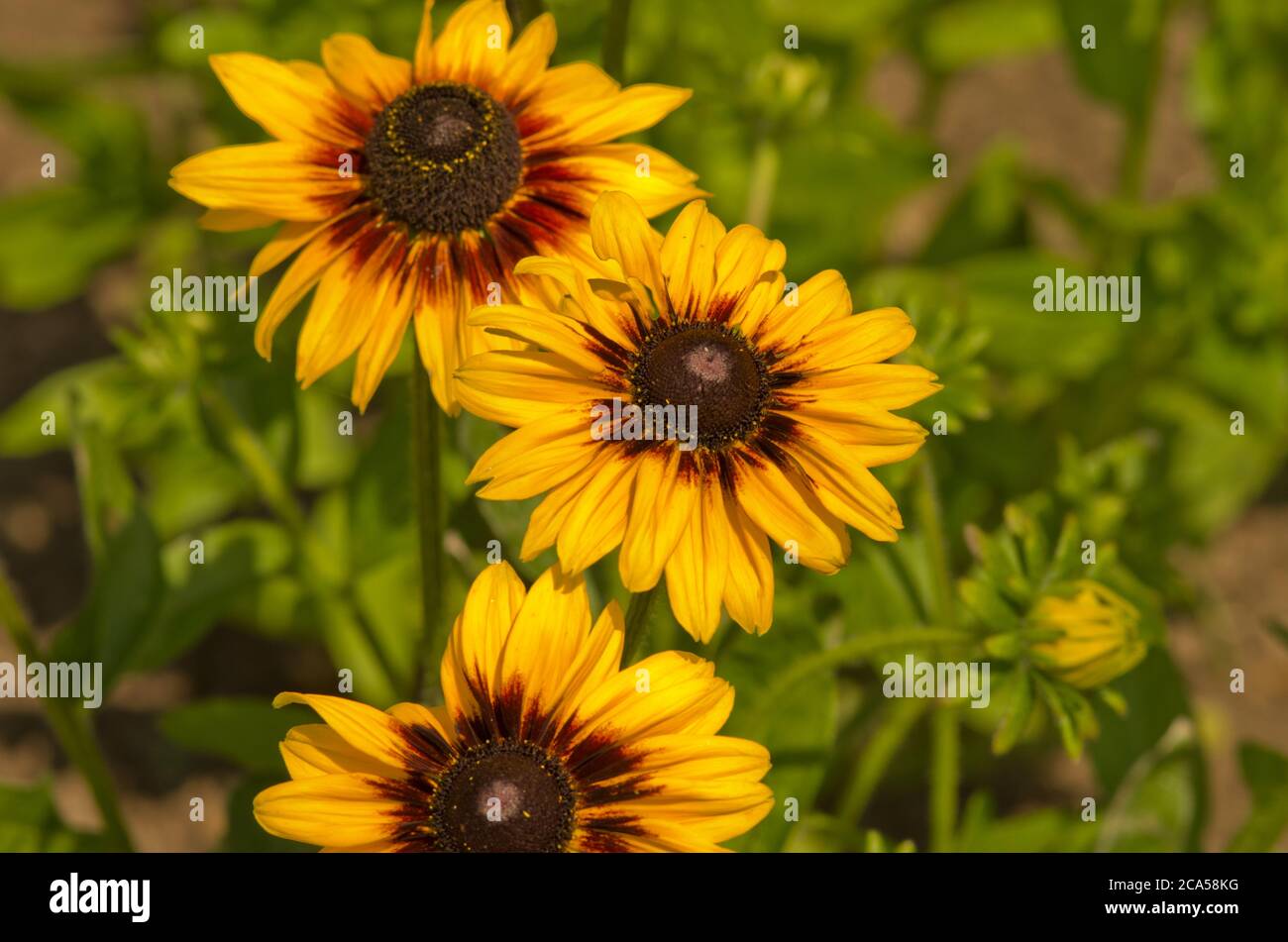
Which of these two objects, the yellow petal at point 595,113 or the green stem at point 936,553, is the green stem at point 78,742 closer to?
the yellow petal at point 595,113

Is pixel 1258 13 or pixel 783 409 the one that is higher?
pixel 1258 13

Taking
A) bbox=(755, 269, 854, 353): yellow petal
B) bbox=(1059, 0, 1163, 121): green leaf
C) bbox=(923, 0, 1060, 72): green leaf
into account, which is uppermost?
bbox=(923, 0, 1060, 72): green leaf

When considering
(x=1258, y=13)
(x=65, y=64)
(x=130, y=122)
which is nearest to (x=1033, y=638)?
(x=1258, y=13)

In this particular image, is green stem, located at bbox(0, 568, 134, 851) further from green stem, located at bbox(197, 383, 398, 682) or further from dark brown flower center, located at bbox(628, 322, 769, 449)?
dark brown flower center, located at bbox(628, 322, 769, 449)

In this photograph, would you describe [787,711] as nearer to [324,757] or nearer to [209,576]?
[324,757]

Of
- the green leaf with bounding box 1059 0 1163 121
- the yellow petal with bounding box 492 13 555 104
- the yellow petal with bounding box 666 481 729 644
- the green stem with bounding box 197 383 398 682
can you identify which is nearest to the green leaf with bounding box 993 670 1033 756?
the yellow petal with bounding box 666 481 729 644

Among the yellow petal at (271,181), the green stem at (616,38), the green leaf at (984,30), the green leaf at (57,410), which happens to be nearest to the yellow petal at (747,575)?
the yellow petal at (271,181)

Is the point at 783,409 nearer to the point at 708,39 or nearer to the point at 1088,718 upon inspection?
the point at 1088,718
